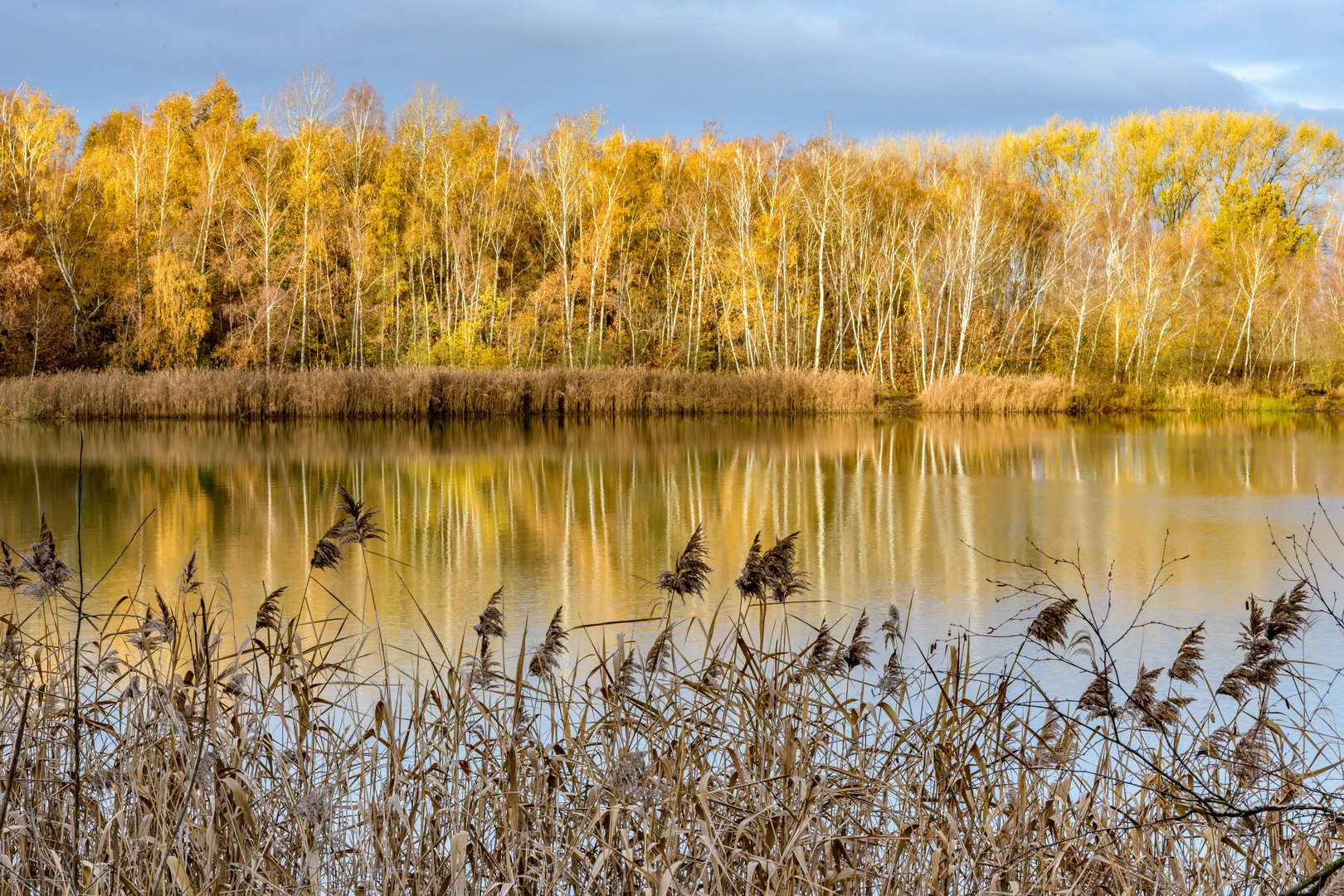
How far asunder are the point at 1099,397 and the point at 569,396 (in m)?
16.9

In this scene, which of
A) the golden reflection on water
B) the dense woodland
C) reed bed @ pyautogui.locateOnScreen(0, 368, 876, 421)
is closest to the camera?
the golden reflection on water

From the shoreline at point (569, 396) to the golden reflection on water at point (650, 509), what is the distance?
4.97 metres

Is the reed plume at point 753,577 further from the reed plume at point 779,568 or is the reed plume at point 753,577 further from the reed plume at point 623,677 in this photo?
the reed plume at point 623,677

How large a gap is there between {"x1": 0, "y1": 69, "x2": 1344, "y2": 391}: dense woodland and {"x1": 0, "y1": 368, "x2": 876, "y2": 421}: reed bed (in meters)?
3.82

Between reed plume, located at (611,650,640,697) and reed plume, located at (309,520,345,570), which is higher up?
reed plume, located at (309,520,345,570)

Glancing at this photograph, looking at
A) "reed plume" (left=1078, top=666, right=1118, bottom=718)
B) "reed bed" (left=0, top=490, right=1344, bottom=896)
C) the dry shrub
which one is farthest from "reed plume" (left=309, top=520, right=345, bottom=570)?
the dry shrub

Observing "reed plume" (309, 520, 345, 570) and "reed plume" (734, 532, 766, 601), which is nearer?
"reed plume" (309, 520, 345, 570)

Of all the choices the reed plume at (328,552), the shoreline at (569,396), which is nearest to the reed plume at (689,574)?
the reed plume at (328,552)

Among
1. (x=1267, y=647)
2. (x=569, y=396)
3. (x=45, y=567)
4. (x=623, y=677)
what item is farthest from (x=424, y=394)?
(x=1267, y=647)

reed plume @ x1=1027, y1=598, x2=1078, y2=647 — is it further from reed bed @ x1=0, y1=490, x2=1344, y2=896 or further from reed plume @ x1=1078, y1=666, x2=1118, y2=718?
reed plume @ x1=1078, y1=666, x2=1118, y2=718

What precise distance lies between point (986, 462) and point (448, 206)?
84.8ft

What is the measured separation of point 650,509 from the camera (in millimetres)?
13117

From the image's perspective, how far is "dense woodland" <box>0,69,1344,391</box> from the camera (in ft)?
118

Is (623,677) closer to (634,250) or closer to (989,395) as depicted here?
(989,395)
